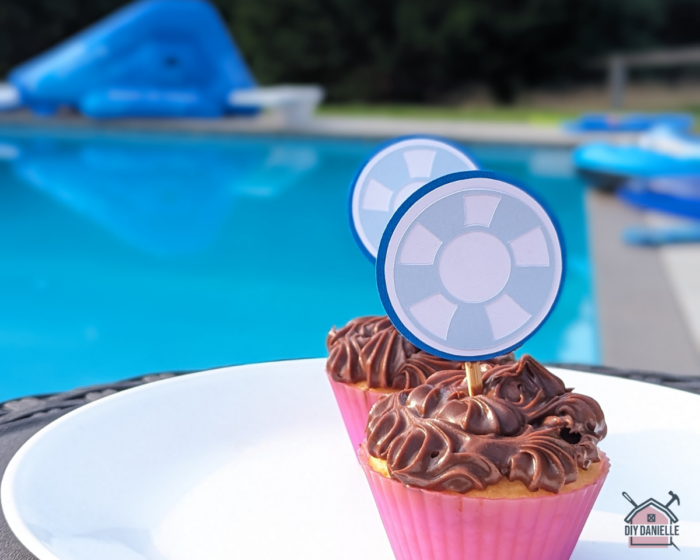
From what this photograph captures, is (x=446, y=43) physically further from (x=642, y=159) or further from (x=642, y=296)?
(x=642, y=296)

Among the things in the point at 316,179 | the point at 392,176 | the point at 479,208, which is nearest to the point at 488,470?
the point at 479,208

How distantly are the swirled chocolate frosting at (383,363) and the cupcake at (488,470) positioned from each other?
1.00 feet

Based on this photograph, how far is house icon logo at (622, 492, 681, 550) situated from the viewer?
1.01 metres

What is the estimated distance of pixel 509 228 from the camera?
3.07 feet

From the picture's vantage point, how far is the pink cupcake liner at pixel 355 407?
1.33 meters

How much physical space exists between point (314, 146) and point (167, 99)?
78.1 inches

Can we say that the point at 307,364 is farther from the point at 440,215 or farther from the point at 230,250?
the point at 230,250

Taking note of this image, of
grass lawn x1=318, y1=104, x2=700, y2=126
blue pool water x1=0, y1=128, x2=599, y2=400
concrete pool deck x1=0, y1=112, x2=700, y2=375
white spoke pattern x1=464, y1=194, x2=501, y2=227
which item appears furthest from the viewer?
grass lawn x1=318, y1=104, x2=700, y2=126

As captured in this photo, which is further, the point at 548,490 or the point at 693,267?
the point at 693,267

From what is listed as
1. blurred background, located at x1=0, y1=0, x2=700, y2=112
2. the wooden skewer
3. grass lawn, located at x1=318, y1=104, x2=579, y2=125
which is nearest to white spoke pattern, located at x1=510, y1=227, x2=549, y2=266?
the wooden skewer

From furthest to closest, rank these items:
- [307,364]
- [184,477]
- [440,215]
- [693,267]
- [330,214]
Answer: [330,214] → [693,267] → [307,364] → [184,477] → [440,215]

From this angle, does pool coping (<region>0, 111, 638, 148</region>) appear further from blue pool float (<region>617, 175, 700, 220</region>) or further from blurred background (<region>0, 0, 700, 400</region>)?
blue pool float (<region>617, 175, 700, 220</region>)

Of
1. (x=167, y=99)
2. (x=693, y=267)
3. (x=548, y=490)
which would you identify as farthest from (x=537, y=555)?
(x=167, y=99)

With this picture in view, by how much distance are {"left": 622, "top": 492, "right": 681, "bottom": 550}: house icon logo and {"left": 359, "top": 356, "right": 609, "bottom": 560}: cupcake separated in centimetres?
7
